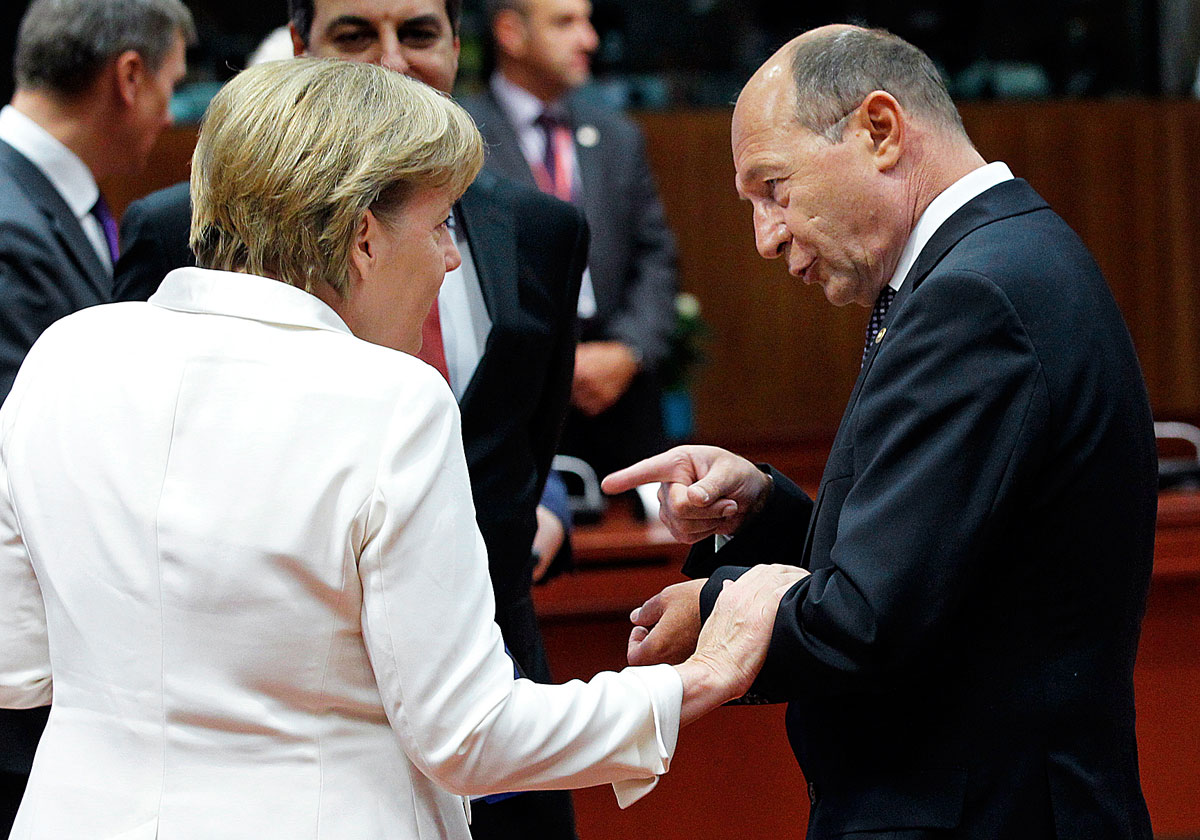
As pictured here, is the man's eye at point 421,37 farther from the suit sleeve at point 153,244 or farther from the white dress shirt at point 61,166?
the white dress shirt at point 61,166

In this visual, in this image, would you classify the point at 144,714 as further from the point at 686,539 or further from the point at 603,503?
the point at 603,503

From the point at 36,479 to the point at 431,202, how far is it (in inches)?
18.3

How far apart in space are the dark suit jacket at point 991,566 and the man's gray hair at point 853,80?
0.20 meters

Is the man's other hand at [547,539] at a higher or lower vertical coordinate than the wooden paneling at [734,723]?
higher

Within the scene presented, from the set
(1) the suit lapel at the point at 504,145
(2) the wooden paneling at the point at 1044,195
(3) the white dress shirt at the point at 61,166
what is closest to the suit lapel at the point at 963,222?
(3) the white dress shirt at the point at 61,166

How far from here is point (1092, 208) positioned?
6.53 m

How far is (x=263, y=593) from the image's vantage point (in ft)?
4.16

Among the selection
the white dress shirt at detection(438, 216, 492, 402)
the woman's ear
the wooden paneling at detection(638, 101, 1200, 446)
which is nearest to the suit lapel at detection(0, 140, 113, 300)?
the white dress shirt at detection(438, 216, 492, 402)

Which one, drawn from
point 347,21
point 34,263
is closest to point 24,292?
point 34,263

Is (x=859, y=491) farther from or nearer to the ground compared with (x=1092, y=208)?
farther from the ground

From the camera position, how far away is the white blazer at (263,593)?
4.16ft

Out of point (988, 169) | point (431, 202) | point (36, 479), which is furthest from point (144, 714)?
point (988, 169)

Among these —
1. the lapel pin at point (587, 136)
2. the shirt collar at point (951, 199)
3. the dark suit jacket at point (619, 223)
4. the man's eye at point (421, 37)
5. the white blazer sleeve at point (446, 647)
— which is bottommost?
the dark suit jacket at point (619, 223)

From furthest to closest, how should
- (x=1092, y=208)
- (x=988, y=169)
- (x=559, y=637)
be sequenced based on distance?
(x=1092, y=208)
(x=559, y=637)
(x=988, y=169)
